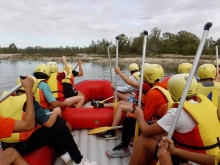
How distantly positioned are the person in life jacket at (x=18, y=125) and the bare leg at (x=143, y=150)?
3.39 feet

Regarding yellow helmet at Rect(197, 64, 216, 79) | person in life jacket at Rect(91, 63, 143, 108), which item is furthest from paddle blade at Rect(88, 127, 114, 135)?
yellow helmet at Rect(197, 64, 216, 79)

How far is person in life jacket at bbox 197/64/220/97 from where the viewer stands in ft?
11.4

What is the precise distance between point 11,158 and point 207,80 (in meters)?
2.97

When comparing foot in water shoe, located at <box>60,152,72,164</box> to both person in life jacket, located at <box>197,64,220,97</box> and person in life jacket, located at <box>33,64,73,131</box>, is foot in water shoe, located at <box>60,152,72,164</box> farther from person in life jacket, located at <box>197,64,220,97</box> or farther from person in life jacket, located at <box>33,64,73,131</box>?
person in life jacket, located at <box>197,64,220,97</box>

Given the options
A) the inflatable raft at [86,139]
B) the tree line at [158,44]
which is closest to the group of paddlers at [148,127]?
the inflatable raft at [86,139]

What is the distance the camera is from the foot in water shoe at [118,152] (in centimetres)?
308

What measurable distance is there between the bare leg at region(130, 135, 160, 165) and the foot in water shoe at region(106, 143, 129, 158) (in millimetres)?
667

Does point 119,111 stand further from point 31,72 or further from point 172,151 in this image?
point 31,72

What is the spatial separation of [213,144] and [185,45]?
159 ft

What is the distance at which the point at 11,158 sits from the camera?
2242 mm

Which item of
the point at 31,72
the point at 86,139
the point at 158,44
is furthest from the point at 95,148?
the point at 158,44

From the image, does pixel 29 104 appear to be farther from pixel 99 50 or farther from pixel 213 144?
pixel 99 50

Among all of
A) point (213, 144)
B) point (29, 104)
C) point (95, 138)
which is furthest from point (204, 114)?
point (95, 138)

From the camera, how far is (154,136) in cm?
226
